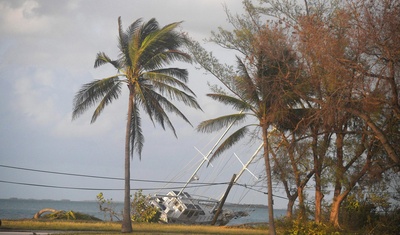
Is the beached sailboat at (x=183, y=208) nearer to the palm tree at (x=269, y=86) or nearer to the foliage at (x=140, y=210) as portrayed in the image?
the foliage at (x=140, y=210)

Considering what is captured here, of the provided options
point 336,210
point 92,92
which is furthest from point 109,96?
point 336,210

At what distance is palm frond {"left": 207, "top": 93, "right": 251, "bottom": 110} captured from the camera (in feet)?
95.8

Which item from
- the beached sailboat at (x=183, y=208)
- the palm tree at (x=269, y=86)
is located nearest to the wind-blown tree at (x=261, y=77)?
the palm tree at (x=269, y=86)

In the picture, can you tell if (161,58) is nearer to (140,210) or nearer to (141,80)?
(141,80)

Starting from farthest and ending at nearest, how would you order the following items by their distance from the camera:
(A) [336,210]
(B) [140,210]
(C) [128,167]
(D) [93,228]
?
(B) [140,210]
(A) [336,210]
(C) [128,167]
(D) [93,228]

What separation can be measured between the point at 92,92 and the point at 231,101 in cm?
648

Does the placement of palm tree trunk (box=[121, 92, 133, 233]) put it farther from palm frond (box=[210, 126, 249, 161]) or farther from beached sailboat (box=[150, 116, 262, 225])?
beached sailboat (box=[150, 116, 262, 225])

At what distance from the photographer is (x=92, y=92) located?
27.3m

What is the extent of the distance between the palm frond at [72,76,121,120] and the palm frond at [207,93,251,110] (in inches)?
192

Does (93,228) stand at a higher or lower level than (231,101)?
lower

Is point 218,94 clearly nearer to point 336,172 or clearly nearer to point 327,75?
point 336,172

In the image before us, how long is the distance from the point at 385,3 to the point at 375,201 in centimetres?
1165

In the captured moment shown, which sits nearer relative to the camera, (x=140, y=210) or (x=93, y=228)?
(x=93, y=228)

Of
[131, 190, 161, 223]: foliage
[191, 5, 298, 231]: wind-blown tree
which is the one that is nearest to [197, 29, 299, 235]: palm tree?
[191, 5, 298, 231]: wind-blown tree
